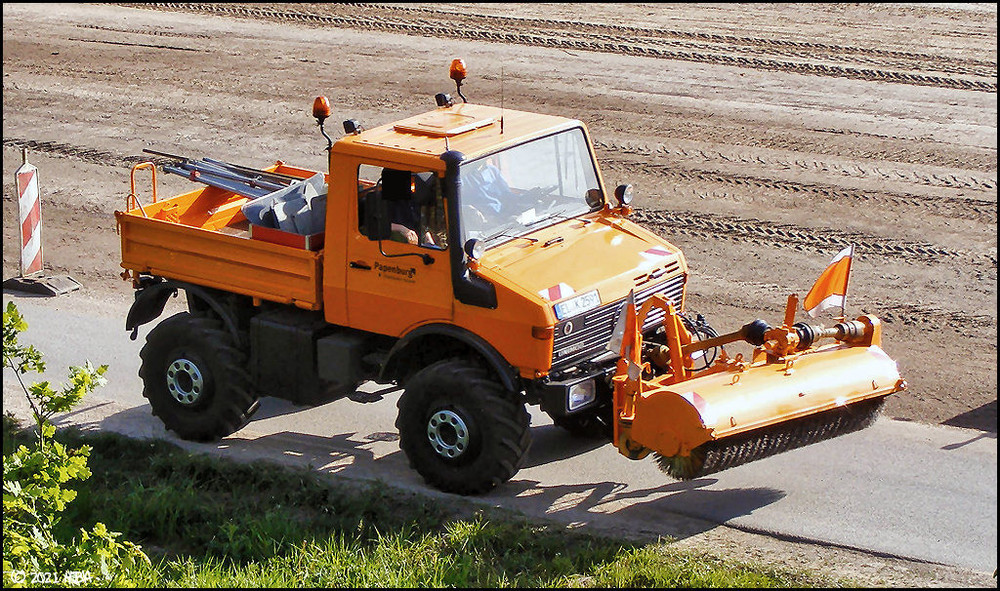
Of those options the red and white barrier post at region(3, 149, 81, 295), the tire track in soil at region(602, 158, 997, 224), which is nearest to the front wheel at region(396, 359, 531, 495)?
the red and white barrier post at region(3, 149, 81, 295)

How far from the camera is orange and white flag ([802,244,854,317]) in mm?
9570

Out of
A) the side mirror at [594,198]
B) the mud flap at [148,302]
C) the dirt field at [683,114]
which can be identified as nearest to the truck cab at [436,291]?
the side mirror at [594,198]

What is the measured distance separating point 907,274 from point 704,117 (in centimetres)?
559

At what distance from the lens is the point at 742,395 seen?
28.9 feet

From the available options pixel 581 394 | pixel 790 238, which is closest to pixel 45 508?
pixel 581 394

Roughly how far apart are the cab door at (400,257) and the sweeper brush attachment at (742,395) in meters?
1.34

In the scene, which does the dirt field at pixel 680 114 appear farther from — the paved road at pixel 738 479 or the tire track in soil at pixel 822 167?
the paved road at pixel 738 479

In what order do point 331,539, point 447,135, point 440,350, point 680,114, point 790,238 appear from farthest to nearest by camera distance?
point 680,114, point 790,238, point 440,350, point 447,135, point 331,539

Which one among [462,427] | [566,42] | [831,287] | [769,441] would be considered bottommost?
[462,427]

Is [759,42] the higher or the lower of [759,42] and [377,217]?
the lower

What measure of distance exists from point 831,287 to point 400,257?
112 inches

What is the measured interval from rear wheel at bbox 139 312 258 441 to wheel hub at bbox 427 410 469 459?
1684 mm

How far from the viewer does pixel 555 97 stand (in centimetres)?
2061

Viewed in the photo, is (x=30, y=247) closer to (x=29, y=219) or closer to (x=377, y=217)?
(x=29, y=219)
